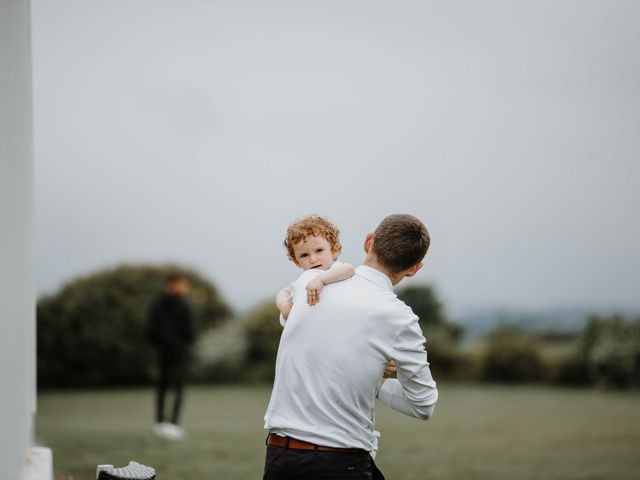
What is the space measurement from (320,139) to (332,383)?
20.0 m

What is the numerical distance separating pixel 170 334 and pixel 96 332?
358 inches

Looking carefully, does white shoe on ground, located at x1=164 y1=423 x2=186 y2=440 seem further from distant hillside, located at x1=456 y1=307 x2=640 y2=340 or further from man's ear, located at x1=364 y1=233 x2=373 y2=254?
distant hillside, located at x1=456 y1=307 x2=640 y2=340

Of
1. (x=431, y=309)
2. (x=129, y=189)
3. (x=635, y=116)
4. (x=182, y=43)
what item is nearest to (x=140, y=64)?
(x=182, y=43)

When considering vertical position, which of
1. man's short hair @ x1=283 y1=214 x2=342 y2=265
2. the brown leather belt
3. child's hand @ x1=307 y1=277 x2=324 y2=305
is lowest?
the brown leather belt

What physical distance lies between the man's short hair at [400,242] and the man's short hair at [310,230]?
33 centimetres

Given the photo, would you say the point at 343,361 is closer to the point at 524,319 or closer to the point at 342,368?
the point at 342,368

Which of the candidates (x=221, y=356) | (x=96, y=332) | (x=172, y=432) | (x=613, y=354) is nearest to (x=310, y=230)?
(x=172, y=432)

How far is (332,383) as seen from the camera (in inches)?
112

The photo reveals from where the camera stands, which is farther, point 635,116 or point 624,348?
point 635,116

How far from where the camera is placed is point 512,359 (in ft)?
66.1

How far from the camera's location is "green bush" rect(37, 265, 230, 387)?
63.4ft

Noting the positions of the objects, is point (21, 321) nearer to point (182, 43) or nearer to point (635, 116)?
point (182, 43)

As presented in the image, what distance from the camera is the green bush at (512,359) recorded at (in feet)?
65.4

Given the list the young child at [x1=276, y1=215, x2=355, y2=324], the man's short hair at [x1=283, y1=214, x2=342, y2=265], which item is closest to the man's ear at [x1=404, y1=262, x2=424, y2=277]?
the young child at [x1=276, y1=215, x2=355, y2=324]
